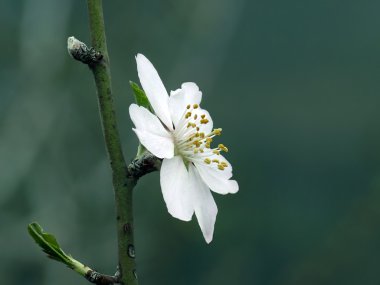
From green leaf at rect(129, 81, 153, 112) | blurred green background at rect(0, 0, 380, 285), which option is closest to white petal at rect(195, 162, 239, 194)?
green leaf at rect(129, 81, 153, 112)

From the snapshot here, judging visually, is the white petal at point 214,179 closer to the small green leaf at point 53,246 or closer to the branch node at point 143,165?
the branch node at point 143,165

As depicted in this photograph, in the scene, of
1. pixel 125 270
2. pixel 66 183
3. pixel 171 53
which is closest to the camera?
pixel 125 270

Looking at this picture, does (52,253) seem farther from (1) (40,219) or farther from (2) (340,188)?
(2) (340,188)

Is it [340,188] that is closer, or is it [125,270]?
[125,270]

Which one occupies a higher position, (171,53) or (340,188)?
(171,53)

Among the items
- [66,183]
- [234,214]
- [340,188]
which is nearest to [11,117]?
[66,183]

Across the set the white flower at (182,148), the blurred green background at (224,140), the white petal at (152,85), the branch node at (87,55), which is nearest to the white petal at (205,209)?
the white flower at (182,148)

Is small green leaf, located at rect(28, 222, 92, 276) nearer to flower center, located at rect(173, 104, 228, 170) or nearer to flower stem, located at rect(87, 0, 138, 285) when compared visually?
flower stem, located at rect(87, 0, 138, 285)

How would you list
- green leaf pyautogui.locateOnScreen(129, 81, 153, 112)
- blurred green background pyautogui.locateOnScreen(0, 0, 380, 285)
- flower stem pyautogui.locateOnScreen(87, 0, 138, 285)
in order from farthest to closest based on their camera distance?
blurred green background pyautogui.locateOnScreen(0, 0, 380, 285)
green leaf pyautogui.locateOnScreen(129, 81, 153, 112)
flower stem pyautogui.locateOnScreen(87, 0, 138, 285)
